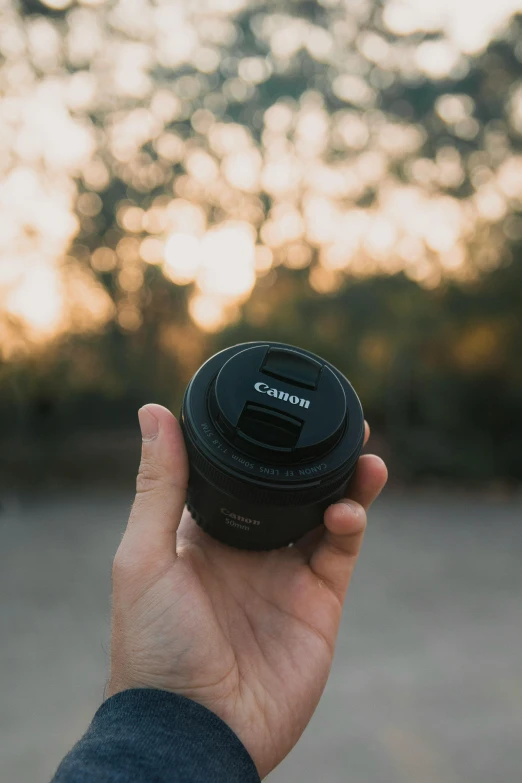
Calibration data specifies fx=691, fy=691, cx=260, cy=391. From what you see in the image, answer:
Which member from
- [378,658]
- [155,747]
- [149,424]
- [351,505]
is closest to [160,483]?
[149,424]

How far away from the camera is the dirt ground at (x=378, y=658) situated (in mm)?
4230

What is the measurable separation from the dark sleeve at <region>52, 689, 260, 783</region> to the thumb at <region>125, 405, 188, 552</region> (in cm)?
36

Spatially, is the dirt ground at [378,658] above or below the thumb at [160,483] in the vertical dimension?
below

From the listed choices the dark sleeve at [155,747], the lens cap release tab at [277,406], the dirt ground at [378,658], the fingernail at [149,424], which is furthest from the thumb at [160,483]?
the dirt ground at [378,658]

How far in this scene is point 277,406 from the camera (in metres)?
1.63

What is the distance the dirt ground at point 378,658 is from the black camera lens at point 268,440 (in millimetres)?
3047

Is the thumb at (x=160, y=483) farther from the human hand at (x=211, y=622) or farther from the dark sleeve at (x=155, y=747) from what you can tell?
the dark sleeve at (x=155, y=747)

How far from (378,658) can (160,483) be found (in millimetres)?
4255

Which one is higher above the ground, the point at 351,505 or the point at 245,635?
the point at 351,505

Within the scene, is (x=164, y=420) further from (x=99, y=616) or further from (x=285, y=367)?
(x=99, y=616)

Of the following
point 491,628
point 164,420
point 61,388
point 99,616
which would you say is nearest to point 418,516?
point 491,628

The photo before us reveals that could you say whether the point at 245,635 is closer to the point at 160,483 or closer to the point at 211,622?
the point at 211,622

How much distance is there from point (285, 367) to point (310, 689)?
0.82 m

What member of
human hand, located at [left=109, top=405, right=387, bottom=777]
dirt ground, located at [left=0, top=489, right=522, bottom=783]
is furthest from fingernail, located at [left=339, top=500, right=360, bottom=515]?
dirt ground, located at [left=0, top=489, right=522, bottom=783]
